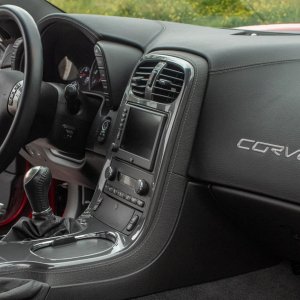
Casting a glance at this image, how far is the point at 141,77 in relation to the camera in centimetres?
200

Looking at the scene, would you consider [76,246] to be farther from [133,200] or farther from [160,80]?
[160,80]

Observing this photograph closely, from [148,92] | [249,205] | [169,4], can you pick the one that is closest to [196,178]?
[249,205]

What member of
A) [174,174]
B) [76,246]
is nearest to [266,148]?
[174,174]

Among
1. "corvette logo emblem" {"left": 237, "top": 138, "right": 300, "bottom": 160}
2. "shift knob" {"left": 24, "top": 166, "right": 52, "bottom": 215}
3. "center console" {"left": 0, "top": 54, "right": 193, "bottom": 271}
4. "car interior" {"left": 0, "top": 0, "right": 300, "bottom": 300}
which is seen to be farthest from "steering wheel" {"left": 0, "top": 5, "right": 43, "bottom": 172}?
"corvette logo emblem" {"left": 237, "top": 138, "right": 300, "bottom": 160}

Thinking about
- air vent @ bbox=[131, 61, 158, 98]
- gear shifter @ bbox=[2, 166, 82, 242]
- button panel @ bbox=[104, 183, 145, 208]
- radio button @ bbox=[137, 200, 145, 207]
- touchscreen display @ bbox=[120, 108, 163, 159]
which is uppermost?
air vent @ bbox=[131, 61, 158, 98]

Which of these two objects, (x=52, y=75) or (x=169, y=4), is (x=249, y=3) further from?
(x=52, y=75)

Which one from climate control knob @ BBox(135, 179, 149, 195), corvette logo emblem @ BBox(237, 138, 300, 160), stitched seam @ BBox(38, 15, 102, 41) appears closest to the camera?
corvette logo emblem @ BBox(237, 138, 300, 160)

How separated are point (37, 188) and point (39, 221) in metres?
0.10

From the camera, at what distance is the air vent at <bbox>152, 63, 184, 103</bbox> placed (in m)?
1.83

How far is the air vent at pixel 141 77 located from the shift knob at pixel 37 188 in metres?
0.38

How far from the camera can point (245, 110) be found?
1.74 metres

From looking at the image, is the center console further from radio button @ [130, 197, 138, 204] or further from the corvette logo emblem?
the corvette logo emblem

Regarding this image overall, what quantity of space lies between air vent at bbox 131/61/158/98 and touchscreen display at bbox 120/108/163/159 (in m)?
0.06

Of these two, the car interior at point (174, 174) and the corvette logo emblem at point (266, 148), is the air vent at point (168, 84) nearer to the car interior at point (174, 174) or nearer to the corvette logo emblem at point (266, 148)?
the car interior at point (174, 174)
